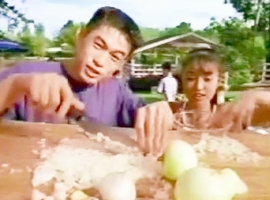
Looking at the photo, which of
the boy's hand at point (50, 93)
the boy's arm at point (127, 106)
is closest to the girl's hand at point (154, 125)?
the boy's arm at point (127, 106)

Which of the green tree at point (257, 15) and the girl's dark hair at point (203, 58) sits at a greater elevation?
the green tree at point (257, 15)

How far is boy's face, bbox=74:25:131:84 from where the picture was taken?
3.19ft

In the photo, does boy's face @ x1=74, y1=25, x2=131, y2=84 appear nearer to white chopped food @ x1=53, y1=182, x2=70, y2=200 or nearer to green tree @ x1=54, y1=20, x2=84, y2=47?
green tree @ x1=54, y1=20, x2=84, y2=47

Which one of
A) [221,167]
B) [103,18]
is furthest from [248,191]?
[103,18]

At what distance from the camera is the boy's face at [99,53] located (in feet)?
3.19

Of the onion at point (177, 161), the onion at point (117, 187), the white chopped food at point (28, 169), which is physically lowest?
the onion at point (117, 187)

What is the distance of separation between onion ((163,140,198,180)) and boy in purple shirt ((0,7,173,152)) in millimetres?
117

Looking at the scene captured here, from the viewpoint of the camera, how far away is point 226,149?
101 centimetres

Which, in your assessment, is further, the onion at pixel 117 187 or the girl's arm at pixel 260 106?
the girl's arm at pixel 260 106

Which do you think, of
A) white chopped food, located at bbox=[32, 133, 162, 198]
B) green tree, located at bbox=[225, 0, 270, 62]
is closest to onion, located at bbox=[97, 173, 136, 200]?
white chopped food, located at bbox=[32, 133, 162, 198]

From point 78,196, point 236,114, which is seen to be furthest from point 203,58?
point 78,196

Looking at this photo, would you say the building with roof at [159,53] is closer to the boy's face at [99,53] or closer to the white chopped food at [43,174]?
the boy's face at [99,53]

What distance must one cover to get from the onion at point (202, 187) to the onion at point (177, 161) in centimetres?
3

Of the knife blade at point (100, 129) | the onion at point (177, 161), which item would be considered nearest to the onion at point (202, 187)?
the onion at point (177, 161)
